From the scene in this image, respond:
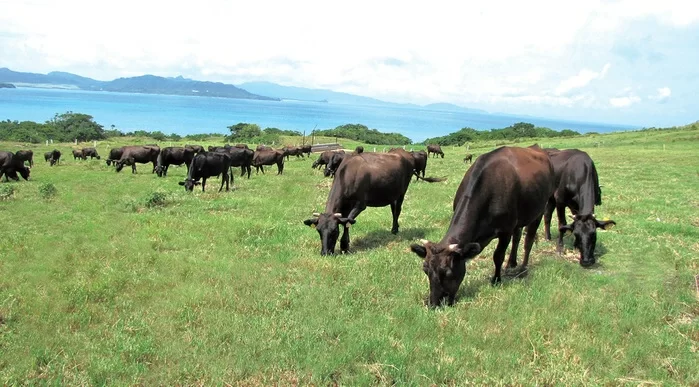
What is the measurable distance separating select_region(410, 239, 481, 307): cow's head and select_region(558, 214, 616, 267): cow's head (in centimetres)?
410

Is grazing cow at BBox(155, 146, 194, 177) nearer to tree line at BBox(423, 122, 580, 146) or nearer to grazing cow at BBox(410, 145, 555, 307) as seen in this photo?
grazing cow at BBox(410, 145, 555, 307)

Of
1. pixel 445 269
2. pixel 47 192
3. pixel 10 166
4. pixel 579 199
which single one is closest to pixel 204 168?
pixel 47 192

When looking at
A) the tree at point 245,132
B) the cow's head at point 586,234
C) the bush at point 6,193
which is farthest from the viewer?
the tree at point 245,132

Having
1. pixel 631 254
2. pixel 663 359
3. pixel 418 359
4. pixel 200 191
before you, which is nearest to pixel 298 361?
pixel 418 359

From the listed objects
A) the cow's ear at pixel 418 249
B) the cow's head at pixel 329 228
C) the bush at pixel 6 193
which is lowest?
the bush at pixel 6 193

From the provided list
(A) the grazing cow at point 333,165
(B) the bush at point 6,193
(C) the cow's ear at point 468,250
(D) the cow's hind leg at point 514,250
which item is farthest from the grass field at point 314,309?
(A) the grazing cow at point 333,165

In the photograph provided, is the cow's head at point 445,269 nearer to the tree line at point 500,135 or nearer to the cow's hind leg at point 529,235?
the cow's hind leg at point 529,235

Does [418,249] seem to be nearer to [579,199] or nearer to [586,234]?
[586,234]

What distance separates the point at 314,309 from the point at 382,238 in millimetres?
5878

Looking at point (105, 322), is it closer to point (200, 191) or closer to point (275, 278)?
point (275, 278)

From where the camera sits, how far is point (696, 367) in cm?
621

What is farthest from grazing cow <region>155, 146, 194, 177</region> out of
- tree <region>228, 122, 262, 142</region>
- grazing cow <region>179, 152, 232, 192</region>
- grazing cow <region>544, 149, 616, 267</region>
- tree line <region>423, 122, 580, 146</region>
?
tree line <region>423, 122, 580, 146</region>

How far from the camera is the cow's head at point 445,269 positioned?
7.98 m

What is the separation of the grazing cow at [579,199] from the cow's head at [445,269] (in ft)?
13.5
